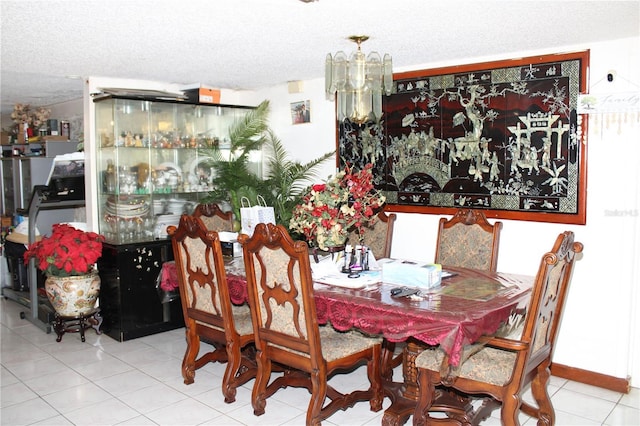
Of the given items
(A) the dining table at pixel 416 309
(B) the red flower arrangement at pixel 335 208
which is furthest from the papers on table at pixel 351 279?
(B) the red flower arrangement at pixel 335 208

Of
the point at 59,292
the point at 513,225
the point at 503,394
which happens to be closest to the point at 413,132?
the point at 513,225

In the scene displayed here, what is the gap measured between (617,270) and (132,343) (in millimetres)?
3841

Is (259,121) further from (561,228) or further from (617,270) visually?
(617,270)

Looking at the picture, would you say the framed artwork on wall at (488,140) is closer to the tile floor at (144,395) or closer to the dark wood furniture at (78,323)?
the tile floor at (144,395)

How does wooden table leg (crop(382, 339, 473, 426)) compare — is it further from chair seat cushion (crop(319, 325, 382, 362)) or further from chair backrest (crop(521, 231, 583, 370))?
chair backrest (crop(521, 231, 583, 370))

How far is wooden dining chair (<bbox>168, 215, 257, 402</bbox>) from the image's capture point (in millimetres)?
3436

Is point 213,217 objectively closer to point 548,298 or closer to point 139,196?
point 139,196

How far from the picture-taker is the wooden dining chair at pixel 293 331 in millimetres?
2906

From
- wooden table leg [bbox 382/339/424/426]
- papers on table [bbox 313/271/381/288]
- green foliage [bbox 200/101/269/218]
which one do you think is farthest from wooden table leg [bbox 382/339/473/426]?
green foliage [bbox 200/101/269/218]

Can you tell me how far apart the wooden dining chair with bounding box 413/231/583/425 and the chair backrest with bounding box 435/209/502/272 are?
931 mm

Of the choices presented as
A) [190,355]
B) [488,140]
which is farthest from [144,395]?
[488,140]

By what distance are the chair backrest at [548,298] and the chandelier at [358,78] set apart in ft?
5.21

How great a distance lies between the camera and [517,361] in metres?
2.65

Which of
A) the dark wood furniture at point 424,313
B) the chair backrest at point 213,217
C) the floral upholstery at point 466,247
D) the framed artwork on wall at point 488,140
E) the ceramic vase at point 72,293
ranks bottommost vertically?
the ceramic vase at point 72,293
